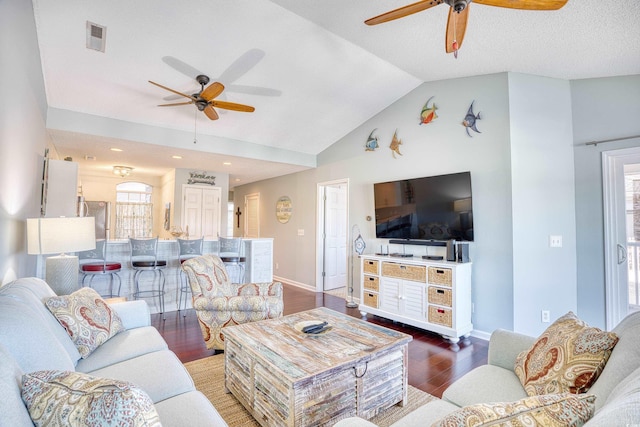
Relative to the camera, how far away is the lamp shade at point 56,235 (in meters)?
2.19

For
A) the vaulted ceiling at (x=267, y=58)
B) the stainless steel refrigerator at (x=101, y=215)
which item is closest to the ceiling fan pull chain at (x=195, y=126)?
the vaulted ceiling at (x=267, y=58)

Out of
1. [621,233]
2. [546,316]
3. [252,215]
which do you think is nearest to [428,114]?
[621,233]

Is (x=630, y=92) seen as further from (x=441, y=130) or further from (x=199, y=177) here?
(x=199, y=177)

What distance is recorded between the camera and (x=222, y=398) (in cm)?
217

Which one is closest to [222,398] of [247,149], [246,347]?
[246,347]

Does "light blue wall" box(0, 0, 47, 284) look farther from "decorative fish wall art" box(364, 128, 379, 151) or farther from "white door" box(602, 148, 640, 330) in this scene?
"white door" box(602, 148, 640, 330)

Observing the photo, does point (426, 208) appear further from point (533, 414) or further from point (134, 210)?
point (134, 210)

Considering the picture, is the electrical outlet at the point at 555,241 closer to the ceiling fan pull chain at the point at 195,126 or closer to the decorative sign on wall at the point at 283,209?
the decorative sign on wall at the point at 283,209

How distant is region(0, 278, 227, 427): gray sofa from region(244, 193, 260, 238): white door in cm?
561

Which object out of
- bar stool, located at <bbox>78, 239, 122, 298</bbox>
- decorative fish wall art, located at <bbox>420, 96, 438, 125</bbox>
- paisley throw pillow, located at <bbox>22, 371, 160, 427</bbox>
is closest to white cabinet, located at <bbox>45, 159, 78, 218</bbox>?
bar stool, located at <bbox>78, 239, 122, 298</bbox>

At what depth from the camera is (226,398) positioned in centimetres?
217

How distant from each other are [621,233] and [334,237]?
414 cm

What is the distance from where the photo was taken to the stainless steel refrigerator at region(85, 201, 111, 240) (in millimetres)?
7047

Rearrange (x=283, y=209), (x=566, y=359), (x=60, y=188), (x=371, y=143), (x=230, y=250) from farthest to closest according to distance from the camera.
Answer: (x=283, y=209) < (x=371, y=143) < (x=230, y=250) < (x=60, y=188) < (x=566, y=359)
